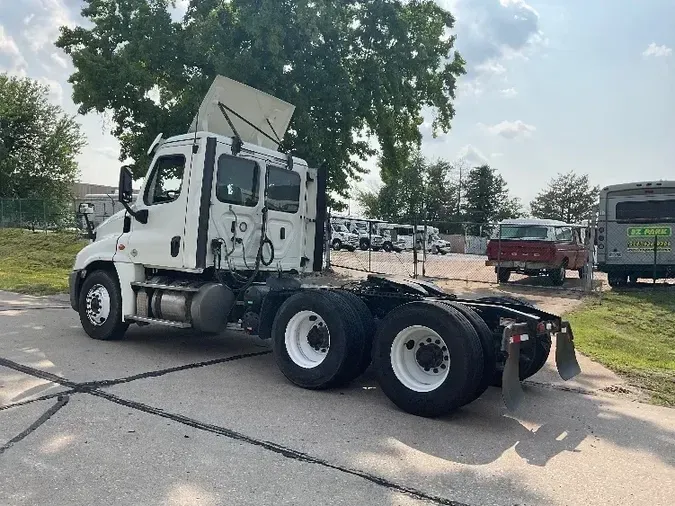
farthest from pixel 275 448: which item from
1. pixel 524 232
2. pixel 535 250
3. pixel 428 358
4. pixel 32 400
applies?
pixel 524 232

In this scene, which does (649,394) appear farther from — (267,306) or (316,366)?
(267,306)

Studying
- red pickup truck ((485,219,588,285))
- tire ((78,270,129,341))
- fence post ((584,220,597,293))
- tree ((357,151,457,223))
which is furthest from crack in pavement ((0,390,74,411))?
tree ((357,151,457,223))

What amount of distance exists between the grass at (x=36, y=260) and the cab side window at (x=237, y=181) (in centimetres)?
860

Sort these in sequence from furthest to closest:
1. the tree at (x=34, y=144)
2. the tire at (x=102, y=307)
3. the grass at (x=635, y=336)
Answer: the tree at (x=34, y=144) < the tire at (x=102, y=307) < the grass at (x=635, y=336)

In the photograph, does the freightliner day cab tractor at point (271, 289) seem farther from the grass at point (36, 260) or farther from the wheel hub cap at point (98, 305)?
the grass at point (36, 260)

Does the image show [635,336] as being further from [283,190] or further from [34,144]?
[34,144]

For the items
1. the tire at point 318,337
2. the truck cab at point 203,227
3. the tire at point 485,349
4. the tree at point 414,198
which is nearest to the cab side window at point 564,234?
the truck cab at point 203,227

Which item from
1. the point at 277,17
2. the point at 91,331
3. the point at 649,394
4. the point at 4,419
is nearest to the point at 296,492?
the point at 4,419

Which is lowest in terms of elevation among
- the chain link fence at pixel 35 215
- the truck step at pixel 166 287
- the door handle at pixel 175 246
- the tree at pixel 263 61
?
the truck step at pixel 166 287

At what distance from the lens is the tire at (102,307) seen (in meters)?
8.20

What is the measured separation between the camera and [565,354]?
6234mm

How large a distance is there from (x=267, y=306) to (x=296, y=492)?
330 cm

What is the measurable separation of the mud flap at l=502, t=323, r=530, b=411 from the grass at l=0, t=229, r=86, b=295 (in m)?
12.3

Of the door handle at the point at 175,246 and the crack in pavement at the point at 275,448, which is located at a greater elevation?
the door handle at the point at 175,246
